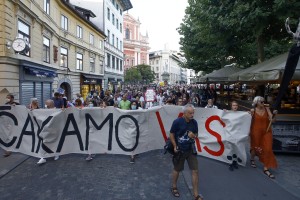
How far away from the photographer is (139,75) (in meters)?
58.8

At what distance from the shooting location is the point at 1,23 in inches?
429

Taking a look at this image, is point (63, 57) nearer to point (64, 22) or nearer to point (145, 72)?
point (64, 22)

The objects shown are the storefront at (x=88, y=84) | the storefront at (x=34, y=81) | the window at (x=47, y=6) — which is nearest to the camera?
the storefront at (x=34, y=81)

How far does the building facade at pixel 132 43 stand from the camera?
73.4m

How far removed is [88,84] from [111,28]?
1376 cm

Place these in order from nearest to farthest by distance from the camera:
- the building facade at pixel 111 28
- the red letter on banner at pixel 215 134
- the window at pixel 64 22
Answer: the red letter on banner at pixel 215 134, the window at pixel 64 22, the building facade at pixel 111 28

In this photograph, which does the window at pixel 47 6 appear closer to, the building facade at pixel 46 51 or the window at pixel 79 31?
the building facade at pixel 46 51

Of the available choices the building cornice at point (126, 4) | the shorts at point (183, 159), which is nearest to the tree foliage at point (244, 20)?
the shorts at point (183, 159)

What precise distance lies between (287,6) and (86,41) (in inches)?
809

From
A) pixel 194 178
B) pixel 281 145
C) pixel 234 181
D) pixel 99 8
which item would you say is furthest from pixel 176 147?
pixel 99 8

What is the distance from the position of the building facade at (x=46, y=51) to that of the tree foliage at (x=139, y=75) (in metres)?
27.4

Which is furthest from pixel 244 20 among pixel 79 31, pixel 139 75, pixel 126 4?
pixel 139 75

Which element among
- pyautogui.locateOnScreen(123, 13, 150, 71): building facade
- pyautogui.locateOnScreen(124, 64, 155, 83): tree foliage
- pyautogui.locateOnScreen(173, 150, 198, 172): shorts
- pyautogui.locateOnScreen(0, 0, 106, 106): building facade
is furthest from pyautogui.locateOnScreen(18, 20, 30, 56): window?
pyautogui.locateOnScreen(123, 13, 150, 71): building facade

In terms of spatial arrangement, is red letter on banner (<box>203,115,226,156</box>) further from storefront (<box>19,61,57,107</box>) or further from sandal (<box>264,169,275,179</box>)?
storefront (<box>19,61,57,107</box>)
